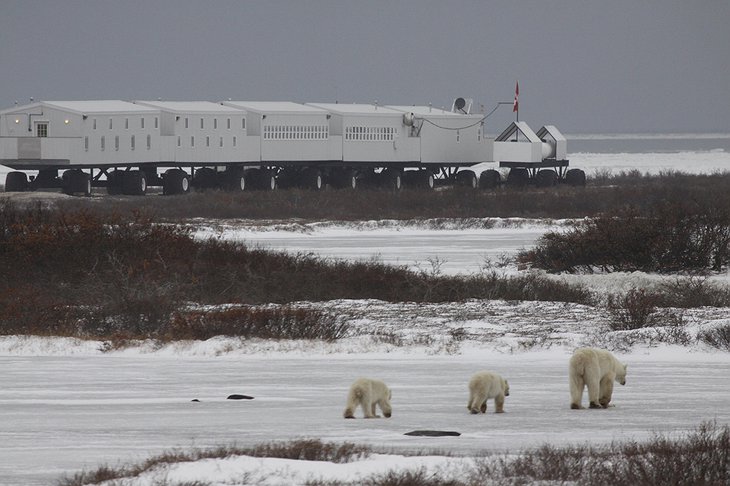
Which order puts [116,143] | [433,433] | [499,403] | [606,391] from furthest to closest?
1. [116,143]
2. [606,391]
3. [499,403]
4. [433,433]

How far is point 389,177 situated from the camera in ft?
240

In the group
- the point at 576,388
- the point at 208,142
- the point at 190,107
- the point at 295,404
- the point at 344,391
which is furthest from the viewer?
the point at 190,107

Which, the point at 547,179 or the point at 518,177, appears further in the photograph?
the point at 518,177

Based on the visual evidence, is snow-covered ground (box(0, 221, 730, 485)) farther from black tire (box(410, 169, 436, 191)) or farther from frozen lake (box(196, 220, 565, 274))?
black tire (box(410, 169, 436, 191))

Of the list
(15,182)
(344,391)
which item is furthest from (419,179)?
(344,391)

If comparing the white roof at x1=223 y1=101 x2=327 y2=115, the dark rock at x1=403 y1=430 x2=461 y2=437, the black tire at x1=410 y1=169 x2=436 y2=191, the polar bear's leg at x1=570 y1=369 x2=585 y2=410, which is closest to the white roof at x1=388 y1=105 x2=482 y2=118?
the black tire at x1=410 y1=169 x2=436 y2=191

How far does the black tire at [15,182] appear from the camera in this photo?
57.0 m

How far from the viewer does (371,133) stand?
71688 millimetres

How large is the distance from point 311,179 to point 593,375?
2284 inches

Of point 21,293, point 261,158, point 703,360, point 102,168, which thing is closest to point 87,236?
point 21,293

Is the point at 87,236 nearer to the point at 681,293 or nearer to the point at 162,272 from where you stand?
the point at 162,272

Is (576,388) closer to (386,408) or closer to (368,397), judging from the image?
(386,408)

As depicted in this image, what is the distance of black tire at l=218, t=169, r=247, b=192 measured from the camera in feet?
218

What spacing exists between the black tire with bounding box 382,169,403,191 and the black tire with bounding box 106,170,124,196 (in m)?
17.2
